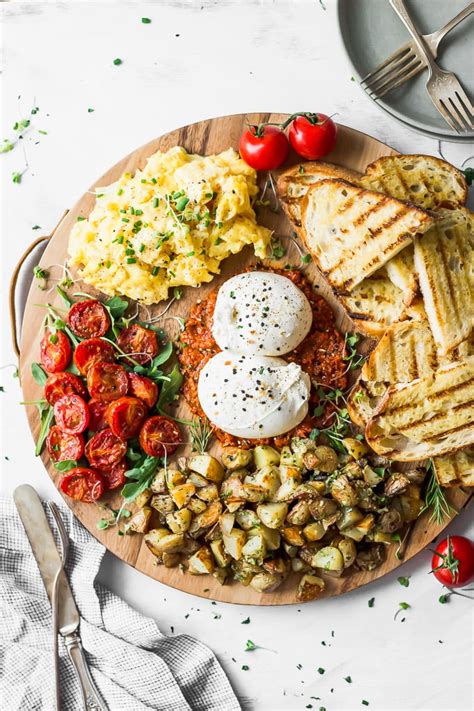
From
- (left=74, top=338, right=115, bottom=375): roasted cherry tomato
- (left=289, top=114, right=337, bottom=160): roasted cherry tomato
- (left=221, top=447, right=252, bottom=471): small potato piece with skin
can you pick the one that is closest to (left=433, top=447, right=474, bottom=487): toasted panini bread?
(left=221, top=447, right=252, bottom=471): small potato piece with skin

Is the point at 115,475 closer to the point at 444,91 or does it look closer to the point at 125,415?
the point at 125,415

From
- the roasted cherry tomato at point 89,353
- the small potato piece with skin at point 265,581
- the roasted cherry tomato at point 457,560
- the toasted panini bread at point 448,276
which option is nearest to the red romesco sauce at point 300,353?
the roasted cherry tomato at point 89,353

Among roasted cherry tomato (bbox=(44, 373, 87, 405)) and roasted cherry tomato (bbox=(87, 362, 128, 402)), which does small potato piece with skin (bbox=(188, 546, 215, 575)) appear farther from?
roasted cherry tomato (bbox=(44, 373, 87, 405))

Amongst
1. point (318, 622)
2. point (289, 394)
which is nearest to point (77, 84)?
point (289, 394)

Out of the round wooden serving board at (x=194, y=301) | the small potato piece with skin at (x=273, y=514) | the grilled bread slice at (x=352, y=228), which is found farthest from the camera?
the round wooden serving board at (x=194, y=301)

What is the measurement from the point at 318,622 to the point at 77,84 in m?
3.27

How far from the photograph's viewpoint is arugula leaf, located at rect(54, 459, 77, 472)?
12.3 feet

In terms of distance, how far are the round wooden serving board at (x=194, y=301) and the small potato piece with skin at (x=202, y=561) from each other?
4.9 inches

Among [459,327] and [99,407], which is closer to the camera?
[459,327]

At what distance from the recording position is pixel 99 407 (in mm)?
3779

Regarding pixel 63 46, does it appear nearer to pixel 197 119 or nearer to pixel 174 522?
pixel 197 119

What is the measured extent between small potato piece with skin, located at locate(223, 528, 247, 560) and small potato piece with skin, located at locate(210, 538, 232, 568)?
0.06m

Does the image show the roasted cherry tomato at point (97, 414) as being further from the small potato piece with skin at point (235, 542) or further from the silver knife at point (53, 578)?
the small potato piece with skin at point (235, 542)

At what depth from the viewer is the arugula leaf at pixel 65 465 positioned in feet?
12.3
